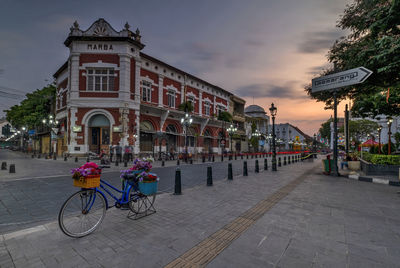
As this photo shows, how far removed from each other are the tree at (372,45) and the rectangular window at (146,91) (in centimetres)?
1871

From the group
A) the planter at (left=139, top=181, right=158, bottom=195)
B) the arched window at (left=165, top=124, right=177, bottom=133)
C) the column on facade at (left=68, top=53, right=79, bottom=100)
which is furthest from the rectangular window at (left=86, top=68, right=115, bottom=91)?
the planter at (left=139, top=181, right=158, bottom=195)

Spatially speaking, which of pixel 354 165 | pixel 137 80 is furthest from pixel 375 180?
pixel 137 80

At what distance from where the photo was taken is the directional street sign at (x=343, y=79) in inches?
316

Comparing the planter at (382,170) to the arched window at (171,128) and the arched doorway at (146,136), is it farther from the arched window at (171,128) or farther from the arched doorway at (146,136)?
the arched window at (171,128)

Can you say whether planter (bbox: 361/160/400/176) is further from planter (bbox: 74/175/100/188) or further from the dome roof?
the dome roof

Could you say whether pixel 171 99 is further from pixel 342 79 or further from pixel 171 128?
pixel 342 79

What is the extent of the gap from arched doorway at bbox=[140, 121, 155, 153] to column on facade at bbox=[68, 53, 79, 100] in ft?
23.8

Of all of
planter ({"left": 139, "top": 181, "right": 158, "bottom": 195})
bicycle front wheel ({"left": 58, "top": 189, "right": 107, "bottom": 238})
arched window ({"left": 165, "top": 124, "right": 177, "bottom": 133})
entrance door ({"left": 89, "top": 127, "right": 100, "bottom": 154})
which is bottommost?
bicycle front wheel ({"left": 58, "top": 189, "right": 107, "bottom": 238})

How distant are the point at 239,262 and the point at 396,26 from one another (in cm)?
1112

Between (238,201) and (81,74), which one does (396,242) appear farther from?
(81,74)

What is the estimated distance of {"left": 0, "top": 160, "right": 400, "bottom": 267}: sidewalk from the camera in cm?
265

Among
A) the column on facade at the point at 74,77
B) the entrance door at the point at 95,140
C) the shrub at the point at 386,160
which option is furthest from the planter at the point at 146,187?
the column on facade at the point at 74,77

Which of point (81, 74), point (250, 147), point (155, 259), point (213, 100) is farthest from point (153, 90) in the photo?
point (250, 147)

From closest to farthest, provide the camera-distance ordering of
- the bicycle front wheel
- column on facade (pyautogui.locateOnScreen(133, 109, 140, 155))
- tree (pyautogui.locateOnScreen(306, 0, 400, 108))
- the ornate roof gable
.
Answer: the bicycle front wheel
tree (pyautogui.locateOnScreen(306, 0, 400, 108))
the ornate roof gable
column on facade (pyautogui.locateOnScreen(133, 109, 140, 155))
